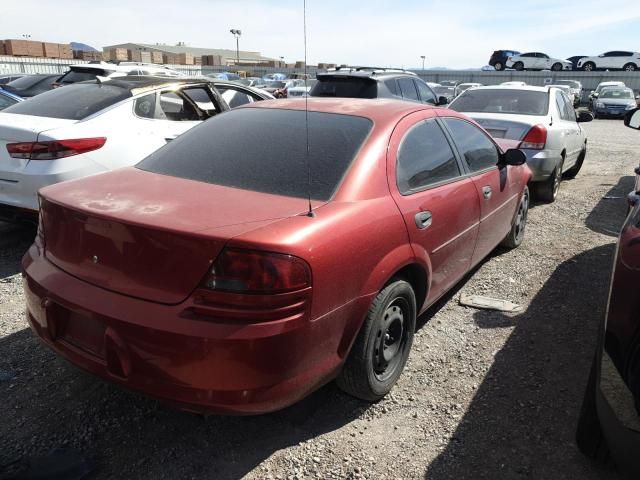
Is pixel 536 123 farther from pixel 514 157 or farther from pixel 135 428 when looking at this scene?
pixel 135 428

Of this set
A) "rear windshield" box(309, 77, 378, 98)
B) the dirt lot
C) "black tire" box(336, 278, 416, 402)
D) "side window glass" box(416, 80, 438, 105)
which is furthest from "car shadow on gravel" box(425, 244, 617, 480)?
"side window glass" box(416, 80, 438, 105)

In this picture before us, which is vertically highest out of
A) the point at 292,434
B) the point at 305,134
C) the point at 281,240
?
the point at 305,134

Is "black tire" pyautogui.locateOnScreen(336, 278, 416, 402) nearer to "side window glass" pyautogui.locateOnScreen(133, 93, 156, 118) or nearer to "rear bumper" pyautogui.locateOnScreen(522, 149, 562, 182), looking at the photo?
"side window glass" pyautogui.locateOnScreen(133, 93, 156, 118)

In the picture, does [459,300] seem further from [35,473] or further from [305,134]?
[35,473]

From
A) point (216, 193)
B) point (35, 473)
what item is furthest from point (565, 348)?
point (35, 473)

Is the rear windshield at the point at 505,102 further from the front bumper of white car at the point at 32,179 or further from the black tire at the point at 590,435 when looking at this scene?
the black tire at the point at 590,435

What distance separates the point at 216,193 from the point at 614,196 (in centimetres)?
721

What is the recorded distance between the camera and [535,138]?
6434mm

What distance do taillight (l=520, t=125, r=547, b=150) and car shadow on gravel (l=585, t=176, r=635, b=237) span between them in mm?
1121

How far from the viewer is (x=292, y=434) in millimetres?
2531

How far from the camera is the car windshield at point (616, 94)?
25.8m

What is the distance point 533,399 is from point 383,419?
0.87 m

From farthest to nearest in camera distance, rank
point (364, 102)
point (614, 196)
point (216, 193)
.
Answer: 1. point (614, 196)
2. point (364, 102)
3. point (216, 193)

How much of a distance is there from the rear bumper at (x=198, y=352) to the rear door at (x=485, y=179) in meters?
1.89
